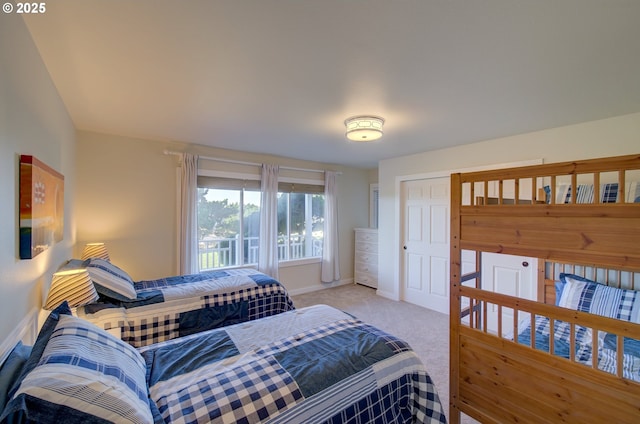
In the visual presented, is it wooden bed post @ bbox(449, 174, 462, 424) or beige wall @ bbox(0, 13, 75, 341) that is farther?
wooden bed post @ bbox(449, 174, 462, 424)

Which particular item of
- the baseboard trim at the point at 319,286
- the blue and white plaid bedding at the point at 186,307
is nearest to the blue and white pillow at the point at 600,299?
the blue and white plaid bedding at the point at 186,307

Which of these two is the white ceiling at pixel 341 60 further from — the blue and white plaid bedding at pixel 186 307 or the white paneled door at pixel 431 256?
the blue and white plaid bedding at pixel 186 307

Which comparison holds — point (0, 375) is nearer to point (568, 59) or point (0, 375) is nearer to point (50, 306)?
point (50, 306)

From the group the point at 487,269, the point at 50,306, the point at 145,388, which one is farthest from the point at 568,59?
the point at 50,306

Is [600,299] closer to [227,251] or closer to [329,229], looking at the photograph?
[329,229]

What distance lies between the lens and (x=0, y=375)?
0.88 metres

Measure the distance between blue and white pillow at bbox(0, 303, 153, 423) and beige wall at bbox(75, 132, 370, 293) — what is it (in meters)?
2.36

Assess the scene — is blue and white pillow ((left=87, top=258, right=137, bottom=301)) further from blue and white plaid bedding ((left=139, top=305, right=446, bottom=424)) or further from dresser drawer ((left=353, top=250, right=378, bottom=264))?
dresser drawer ((left=353, top=250, right=378, bottom=264))

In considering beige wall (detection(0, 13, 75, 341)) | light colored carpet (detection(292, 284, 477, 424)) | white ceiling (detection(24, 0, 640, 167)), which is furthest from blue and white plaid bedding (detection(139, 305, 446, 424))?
white ceiling (detection(24, 0, 640, 167))

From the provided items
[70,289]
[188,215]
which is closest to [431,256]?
[188,215]

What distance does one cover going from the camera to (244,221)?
4184 millimetres

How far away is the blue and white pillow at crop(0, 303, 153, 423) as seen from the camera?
28.5 inches

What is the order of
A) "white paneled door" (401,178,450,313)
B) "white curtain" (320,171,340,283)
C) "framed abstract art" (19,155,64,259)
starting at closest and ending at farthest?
"framed abstract art" (19,155,64,259)
"white paneled door" (401,178,450,313)
"white curtain" (320,171,340,283)

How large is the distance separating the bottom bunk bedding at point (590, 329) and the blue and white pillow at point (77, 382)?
2168 millimetres
